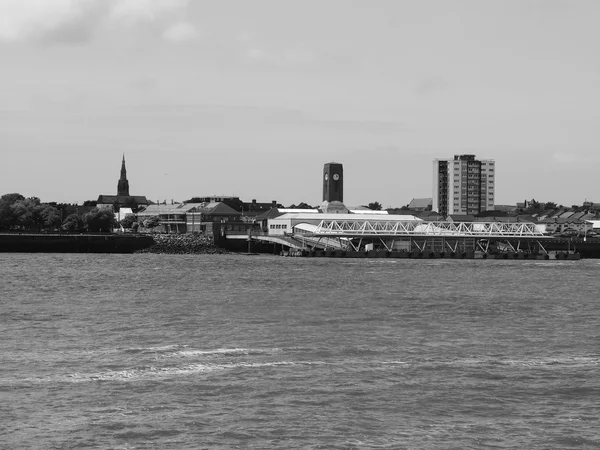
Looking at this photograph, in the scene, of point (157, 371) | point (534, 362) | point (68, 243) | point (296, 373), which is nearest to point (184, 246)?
point (68, 243)

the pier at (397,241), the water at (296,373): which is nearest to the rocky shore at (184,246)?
the pier at (397,241)

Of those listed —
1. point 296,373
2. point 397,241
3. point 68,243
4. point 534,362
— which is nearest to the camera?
point 296,373

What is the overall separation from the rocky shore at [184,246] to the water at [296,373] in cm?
11497

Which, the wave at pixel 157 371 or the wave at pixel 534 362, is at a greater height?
the wave at pixel 157 371

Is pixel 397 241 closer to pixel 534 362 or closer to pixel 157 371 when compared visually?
pixel 534 362

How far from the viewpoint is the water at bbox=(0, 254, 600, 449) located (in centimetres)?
2506

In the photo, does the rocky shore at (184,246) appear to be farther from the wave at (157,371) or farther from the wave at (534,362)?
the wave at (157,371)

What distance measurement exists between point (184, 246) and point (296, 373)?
151483 millimetres

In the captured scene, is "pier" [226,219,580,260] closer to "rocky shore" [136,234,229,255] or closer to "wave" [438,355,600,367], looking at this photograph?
"rocky shore" [136,234,229,255]

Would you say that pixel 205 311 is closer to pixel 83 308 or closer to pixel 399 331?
pixel 83 308

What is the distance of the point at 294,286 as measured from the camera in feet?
254

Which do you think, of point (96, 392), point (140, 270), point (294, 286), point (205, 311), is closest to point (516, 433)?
point (96, 392)

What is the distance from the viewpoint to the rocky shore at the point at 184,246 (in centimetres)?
17851

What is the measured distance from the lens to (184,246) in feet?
600
